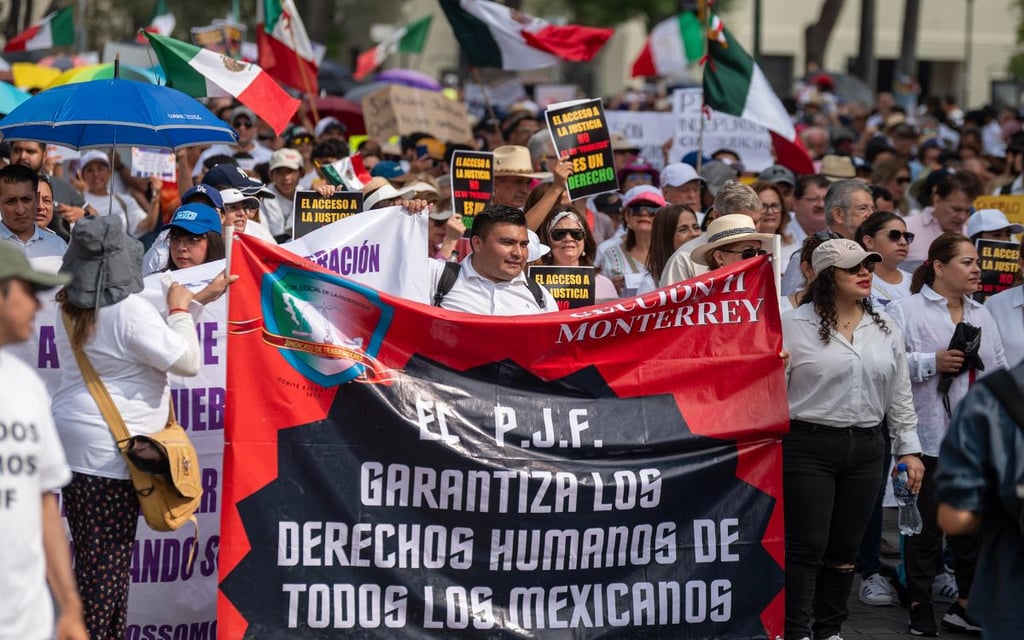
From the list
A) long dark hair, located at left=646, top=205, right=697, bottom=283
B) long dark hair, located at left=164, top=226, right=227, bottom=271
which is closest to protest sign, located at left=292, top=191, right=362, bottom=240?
long dark hair, located at left=164, top=226, right=227, bottom=271

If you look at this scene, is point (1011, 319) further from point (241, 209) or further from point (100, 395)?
point (100, 395)

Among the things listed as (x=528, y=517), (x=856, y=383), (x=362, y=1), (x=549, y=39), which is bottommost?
(x=528, y=517)

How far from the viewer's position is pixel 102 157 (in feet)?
36.9

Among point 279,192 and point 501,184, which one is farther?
point 279,192

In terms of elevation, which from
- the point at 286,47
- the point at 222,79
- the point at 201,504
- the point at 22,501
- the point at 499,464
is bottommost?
the point at 201,504

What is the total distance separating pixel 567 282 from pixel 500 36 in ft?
19.7

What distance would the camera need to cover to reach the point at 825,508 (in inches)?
256

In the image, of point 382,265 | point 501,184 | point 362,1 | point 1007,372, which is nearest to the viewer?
point 1007,372

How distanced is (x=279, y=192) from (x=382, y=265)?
155 inches

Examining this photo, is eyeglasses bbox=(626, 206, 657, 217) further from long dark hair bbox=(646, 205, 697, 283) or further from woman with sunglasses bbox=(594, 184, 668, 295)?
long dark hair bbox=(646, 205, 697, 283)

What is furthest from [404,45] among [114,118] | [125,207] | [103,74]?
[114,118]

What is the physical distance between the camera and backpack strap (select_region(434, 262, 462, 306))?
272 inches

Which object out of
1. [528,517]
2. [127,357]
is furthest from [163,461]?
[528,517]

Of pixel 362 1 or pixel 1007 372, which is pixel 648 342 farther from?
pixel 362 1
